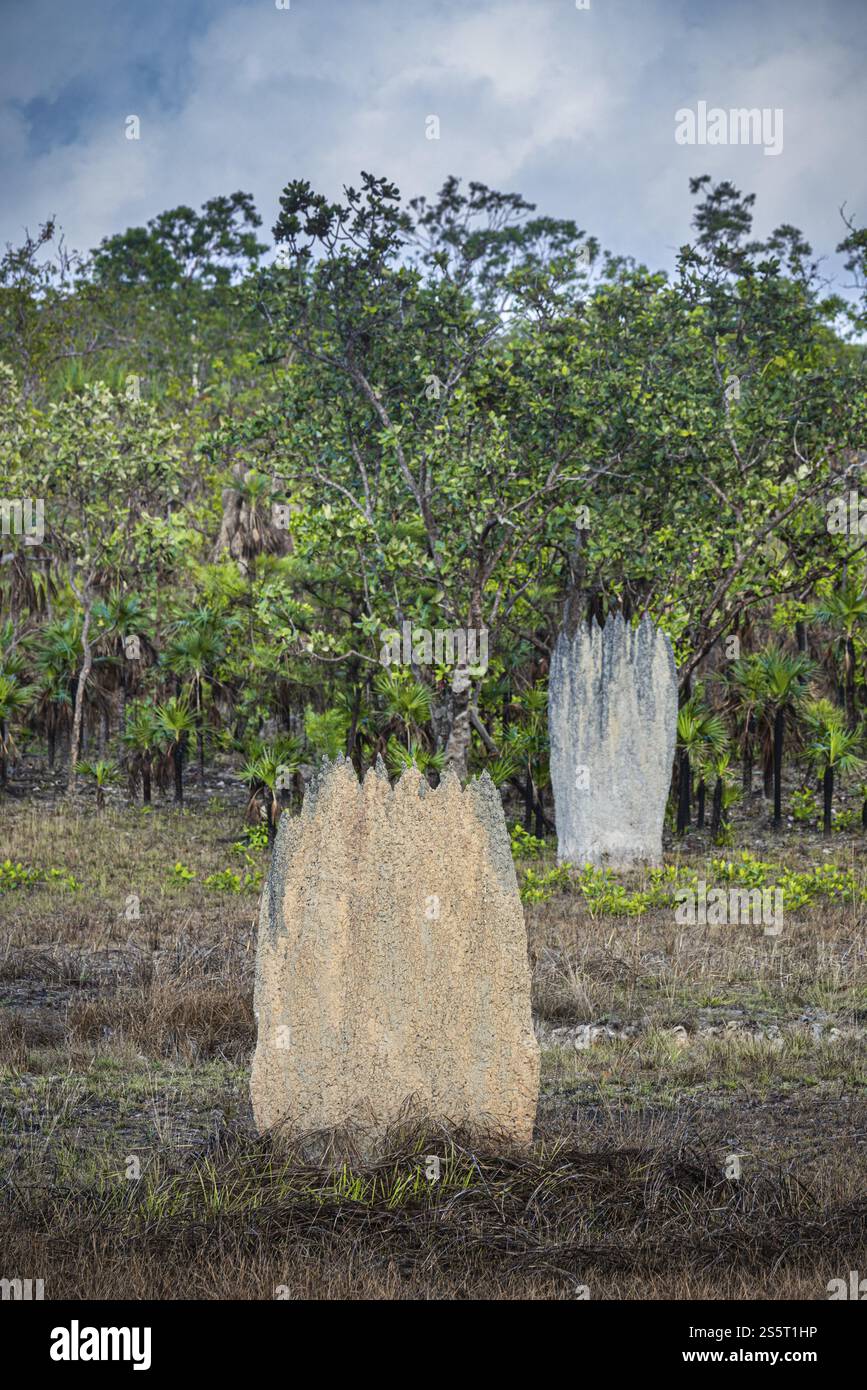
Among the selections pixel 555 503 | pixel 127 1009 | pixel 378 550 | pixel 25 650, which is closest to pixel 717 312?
pixel 555 503

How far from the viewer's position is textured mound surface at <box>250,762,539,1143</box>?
7344 mm

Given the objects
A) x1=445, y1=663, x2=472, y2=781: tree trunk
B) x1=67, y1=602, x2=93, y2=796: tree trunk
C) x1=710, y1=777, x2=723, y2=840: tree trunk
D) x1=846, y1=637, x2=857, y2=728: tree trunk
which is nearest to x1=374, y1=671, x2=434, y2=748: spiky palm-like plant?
x1=445, y1=663, x2=472, y2=781: tree trunk

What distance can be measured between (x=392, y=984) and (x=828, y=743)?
42.4ft

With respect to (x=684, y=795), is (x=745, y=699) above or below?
above

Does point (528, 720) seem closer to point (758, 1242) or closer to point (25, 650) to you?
point (25, 650)

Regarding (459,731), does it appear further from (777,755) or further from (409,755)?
(777,755)

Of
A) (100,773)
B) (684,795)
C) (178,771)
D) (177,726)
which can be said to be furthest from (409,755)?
(100,773)

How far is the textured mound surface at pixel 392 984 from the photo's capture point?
7344 millimetres

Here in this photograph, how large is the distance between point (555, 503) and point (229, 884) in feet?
22.1

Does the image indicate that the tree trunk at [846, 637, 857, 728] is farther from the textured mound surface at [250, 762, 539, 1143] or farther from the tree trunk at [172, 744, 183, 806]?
the textured mound surface at [250, 762, 539, 1143]

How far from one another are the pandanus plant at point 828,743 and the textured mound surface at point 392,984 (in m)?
12.5

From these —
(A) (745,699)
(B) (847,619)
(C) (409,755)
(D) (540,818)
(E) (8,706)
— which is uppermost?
(B) (847,619)

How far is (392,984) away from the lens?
7387 millimetres

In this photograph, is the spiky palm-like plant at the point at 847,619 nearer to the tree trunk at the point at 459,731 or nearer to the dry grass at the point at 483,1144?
the tree trunk at the point at 459,731
